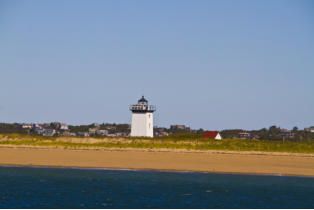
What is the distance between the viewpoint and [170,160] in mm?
46375

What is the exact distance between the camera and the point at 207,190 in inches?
1261

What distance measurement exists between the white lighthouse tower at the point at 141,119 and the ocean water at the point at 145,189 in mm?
28978

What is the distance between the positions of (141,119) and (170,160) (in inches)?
972

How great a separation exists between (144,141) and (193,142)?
554 cm

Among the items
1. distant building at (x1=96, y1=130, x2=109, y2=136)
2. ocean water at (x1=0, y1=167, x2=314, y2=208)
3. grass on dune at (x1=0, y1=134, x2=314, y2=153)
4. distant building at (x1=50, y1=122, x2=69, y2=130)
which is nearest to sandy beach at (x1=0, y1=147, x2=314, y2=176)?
grass on dune at (x1=0, y1=134, x2=314, y2=153)

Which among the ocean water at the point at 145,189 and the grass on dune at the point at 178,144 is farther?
the grass on dune at the point at 178,144

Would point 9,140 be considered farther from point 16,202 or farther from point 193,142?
point 16,202

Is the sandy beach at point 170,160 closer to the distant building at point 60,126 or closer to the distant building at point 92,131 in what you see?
the distant building at point 92,131

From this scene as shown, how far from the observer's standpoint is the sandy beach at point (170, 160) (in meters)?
42.0

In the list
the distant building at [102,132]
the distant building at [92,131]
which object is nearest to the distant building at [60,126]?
the distant building at [92,131]

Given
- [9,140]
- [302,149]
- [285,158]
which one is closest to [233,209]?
[285,158]

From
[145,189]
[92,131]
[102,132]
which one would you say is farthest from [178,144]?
[92,131]

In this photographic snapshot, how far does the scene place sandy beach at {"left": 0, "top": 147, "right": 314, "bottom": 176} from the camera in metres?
42.0

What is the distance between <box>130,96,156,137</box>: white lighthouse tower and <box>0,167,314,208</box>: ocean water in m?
29.0
